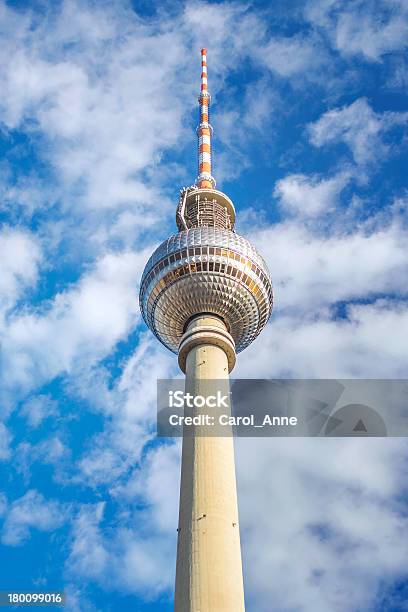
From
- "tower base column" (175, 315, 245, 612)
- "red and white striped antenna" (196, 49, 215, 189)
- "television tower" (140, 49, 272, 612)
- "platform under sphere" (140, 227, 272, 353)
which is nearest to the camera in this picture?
"tower base column" (175, 315, 245, 612)

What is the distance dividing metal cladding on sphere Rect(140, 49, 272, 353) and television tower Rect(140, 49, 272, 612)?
0.09 m

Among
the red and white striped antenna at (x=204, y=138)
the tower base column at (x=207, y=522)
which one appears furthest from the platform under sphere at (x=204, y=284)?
the red and white striped antenna at (x=204, y=138)

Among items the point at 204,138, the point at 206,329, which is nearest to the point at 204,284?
the point at 206,329

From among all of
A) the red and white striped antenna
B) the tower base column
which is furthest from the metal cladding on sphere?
the red and white striped antenna

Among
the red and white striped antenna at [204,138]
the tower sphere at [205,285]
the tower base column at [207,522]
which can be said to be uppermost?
the red and white striped antenna at [204,138]

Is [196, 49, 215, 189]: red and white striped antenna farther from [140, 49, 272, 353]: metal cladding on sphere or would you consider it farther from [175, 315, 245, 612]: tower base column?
[175, 315, 245, 612]: tower base column

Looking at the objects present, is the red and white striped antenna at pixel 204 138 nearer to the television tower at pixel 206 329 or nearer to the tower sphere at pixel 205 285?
the television tower at pixel 206 329

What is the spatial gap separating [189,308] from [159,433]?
1270cm

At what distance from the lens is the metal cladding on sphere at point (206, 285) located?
6212 centimetres

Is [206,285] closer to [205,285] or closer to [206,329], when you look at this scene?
[205,285]

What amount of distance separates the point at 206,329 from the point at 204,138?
3487 cm

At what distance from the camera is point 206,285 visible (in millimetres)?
61781

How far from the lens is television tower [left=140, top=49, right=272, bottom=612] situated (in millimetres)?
42844

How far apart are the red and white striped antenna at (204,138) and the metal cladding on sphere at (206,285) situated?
12806mm
